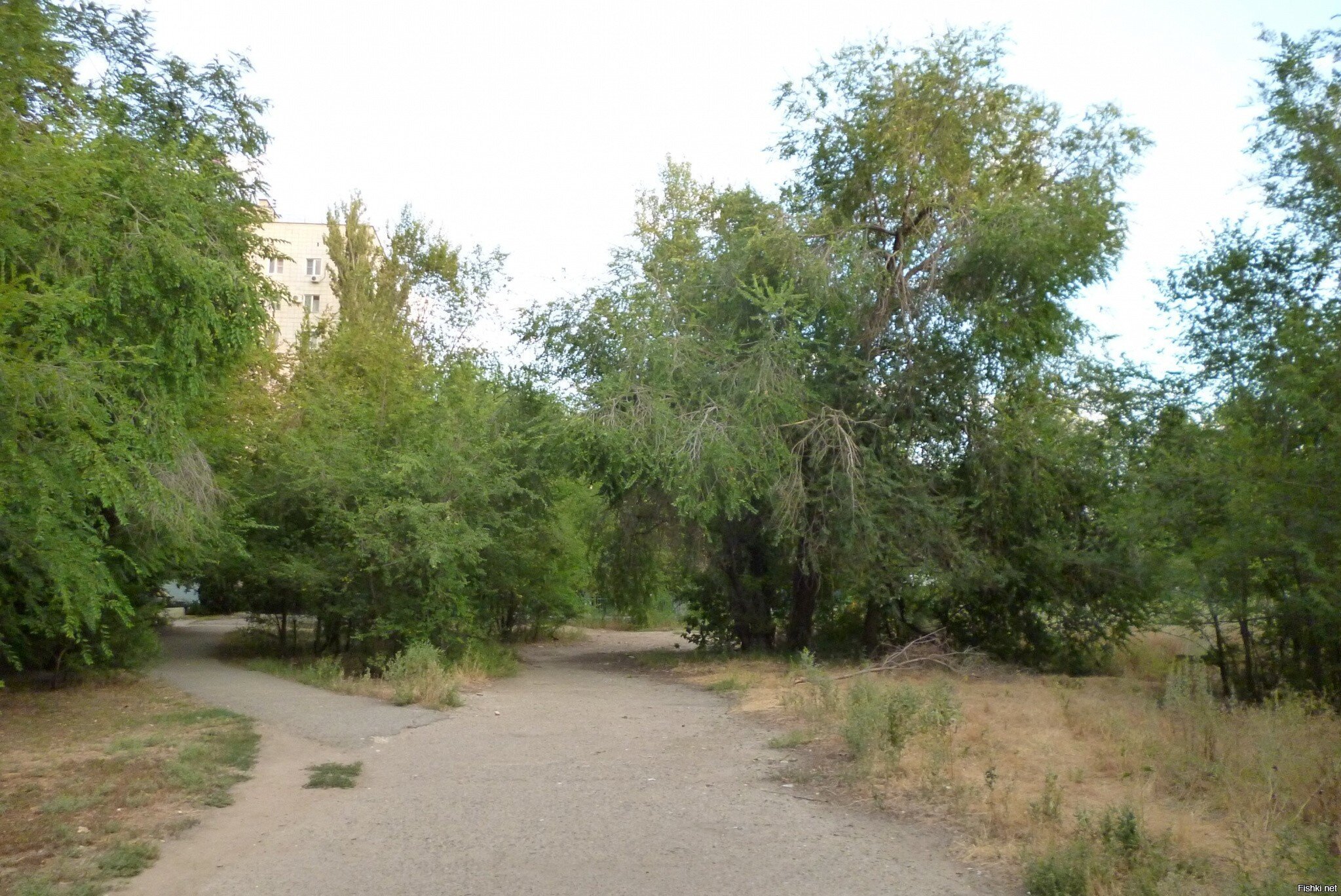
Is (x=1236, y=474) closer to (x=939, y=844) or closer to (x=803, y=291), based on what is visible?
(x=939, y=844)

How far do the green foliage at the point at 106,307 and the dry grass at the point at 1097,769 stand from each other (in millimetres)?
7097

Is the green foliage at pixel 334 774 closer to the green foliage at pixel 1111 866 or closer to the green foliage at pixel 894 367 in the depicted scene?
the green foliage at pixel 1111 866

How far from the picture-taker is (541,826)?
8.16m

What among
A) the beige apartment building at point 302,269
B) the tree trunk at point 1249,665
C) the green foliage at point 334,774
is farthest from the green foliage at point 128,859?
the beige apartment building at point 302,269

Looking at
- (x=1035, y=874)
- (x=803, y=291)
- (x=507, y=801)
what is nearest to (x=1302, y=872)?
(x=1035, y=874)

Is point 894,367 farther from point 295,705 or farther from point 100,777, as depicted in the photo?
point 100,777

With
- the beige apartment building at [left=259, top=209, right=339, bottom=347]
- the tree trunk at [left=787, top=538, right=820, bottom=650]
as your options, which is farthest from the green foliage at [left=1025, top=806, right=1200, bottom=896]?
the beige apartment building at [left=259, top=209, right=339, bottom=347]

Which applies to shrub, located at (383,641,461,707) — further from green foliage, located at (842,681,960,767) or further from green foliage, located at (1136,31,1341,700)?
green foliage, located at (1136,31,1341,700)

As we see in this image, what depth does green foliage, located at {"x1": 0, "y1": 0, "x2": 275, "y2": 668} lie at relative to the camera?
822 cm

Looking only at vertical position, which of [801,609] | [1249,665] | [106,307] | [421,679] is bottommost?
[421,679]

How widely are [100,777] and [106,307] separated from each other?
15.6 ft

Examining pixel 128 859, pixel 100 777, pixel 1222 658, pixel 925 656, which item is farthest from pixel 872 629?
pixel 128 859

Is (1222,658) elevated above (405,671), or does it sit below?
above

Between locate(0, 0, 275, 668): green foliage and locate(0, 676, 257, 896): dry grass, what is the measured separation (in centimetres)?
115
